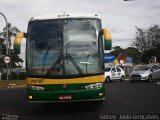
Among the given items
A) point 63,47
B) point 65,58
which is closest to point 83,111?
point 65,58

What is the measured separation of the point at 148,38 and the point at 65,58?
8219cm

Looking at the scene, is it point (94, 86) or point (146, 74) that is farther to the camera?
point (146, 74)

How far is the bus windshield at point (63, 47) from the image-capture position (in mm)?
13484

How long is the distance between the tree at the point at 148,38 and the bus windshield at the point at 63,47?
3183 inches

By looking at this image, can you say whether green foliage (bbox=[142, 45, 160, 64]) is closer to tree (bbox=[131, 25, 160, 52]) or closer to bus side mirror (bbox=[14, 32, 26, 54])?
tree (bbox=[131, 25, 160, 52])

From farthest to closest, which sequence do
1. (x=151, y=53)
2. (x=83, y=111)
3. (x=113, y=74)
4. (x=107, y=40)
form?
(x=151, y=53) < (x=113, y=74) < (x=83, y=111) < (x=107, y=40)

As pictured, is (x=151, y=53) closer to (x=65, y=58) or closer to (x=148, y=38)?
(x=148, y=38)

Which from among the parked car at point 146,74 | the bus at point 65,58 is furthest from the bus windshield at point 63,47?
the parked car at point 146,74

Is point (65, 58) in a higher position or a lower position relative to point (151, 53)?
lower

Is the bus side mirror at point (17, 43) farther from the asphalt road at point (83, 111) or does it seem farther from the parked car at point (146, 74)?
the parked car at point (146, 74)

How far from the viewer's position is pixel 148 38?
9406 cm

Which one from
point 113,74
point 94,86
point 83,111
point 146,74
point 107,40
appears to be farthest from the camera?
point 113,74

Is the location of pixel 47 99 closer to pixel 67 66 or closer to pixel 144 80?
pixel 67 66

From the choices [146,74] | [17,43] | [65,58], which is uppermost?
[17,43]
